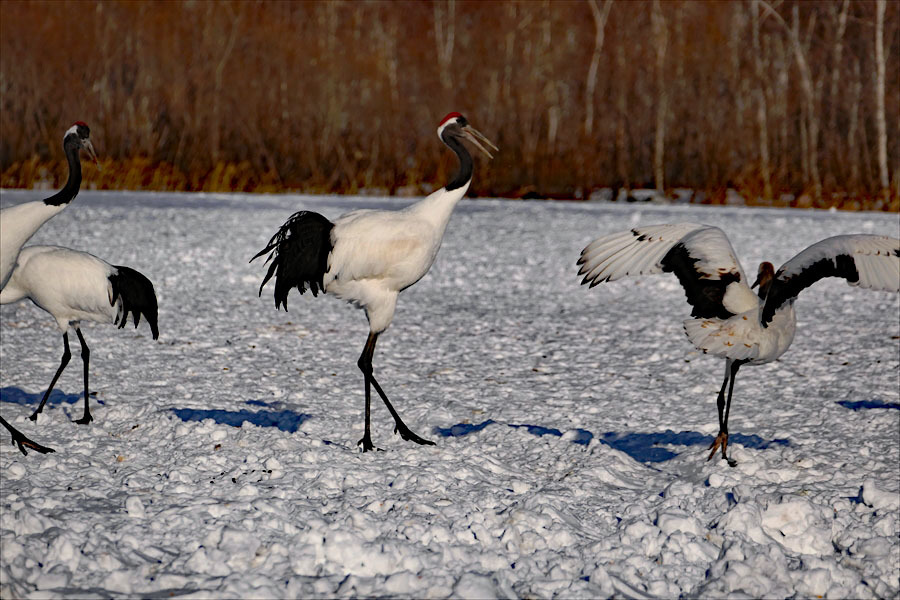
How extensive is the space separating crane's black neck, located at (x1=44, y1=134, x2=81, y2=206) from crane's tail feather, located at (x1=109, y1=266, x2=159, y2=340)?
565 millimetres

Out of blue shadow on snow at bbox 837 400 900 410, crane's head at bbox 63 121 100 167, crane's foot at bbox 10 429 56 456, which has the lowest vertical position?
crane's foot at bbox 10 429 56 456

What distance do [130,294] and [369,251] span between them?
4.79ft

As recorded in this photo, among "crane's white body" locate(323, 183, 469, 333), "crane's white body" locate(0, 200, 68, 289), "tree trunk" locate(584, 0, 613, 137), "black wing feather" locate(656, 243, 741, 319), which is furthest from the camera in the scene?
"tree trunk" locate(584, 0, 613, 137)

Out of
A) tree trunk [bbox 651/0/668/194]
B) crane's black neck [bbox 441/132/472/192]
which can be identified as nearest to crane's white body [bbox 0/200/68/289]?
crane's black neck [bbox 441/132/472/192]

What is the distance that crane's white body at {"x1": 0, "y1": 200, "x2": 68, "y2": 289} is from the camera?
502 cm

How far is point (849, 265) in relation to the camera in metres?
4.95

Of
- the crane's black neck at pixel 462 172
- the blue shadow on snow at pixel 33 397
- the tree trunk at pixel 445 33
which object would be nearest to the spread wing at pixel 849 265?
the crane's black neck at pixel 462 172

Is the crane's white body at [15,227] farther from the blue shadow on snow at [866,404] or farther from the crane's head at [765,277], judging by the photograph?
the blue shadow on snow at [866,404]

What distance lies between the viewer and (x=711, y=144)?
1938 centimetres

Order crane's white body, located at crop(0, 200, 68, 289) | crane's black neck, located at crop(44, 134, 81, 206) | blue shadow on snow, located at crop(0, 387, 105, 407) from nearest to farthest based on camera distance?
crane's white body, located at crop(0, 200, 68, 289) → crane's black neck, located at crop(44, 134, 81, 206) → blue shadow on snow, located at crop(0, 387, 105, 407)

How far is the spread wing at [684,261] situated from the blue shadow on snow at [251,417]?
179 cm

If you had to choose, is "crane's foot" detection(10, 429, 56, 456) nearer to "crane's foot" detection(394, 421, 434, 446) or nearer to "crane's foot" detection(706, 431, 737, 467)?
"crane's foot" detection(394, 421, 434, 446)

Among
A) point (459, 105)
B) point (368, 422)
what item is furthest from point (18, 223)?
point (459, 105)

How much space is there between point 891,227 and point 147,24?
14.6m
